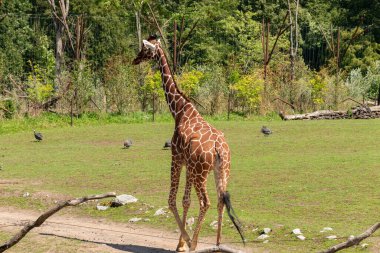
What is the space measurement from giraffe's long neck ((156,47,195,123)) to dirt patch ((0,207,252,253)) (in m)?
1.89

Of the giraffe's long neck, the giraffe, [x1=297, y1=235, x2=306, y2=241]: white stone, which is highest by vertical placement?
the giraffe's long neck

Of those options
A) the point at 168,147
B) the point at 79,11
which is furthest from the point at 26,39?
the point at 168,147

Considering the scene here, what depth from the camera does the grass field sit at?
37.7 ft

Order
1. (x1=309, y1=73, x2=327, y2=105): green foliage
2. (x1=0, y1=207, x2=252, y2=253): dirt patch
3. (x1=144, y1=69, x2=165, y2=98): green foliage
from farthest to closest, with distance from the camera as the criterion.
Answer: (x1=309, y1=73, x2=327, y2=105): green foliage < (x1=144, y1=69, x2=165, y2=98): green foliage < (x1=0, y1=207, x2=252, y2=253): dirt patch

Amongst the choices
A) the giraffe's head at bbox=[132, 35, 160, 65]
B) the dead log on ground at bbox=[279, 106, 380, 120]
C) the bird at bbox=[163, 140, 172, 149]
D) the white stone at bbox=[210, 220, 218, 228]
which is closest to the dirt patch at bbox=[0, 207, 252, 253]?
the white stone at bbox=[210, 220, 218, 228]

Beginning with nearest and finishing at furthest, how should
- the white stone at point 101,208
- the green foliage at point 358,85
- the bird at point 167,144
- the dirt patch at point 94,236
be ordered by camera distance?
the dirt patch at point 94,236 < the white stone at point 101,208 < the bird at point 167,144 < the green foliage at point 358,85

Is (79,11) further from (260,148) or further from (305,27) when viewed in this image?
(260,148)

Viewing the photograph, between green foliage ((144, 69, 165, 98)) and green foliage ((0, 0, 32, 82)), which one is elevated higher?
green foliage ((0, 0, 32, 82))

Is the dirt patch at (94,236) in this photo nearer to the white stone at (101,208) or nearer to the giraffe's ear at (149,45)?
the white stone at (101,208)

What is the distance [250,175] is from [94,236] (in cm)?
621

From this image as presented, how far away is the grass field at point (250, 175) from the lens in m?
11.5

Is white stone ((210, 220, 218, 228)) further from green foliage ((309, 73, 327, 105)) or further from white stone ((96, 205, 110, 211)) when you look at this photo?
green foliage ((309, 73, 327, 105))

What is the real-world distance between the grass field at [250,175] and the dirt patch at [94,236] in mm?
420

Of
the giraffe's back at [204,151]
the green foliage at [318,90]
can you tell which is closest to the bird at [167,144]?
the giraffe's back at [204,151]
